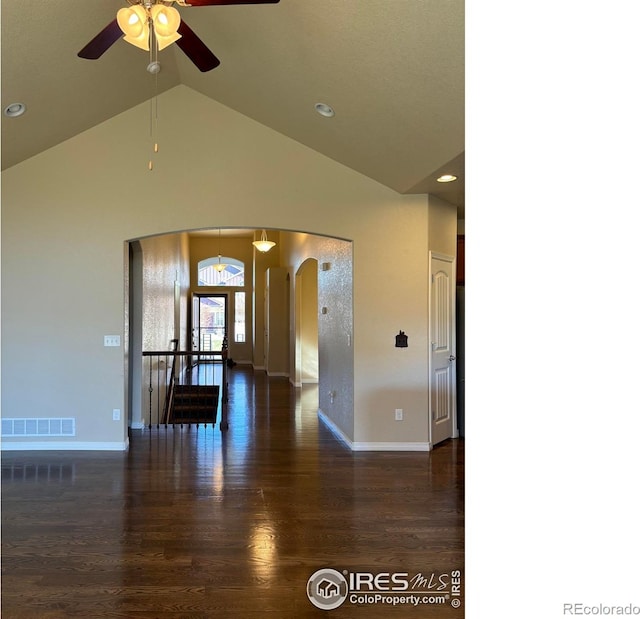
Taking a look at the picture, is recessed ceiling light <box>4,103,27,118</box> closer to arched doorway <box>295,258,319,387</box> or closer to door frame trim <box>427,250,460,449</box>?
door frame trim <box>427,250,460,449</box>

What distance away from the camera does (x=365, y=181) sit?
509 cm

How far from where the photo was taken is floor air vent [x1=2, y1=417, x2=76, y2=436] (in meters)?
4.89

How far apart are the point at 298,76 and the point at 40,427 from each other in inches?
177

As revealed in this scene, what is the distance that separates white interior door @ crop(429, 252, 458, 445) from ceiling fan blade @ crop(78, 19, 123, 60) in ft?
11.8

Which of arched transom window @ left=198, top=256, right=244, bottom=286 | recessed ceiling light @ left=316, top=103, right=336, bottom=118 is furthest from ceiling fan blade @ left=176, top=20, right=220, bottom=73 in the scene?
arched transom window @ left=198, top=256, right=244, bottom=286

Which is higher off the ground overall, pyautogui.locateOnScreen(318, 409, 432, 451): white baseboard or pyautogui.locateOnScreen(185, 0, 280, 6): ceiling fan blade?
pyautogui.locateOnScreen(185, 0, 280, 6): ceiling fan blade

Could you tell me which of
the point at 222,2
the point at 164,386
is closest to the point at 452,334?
the point at 222,2

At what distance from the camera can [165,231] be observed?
5047 mm

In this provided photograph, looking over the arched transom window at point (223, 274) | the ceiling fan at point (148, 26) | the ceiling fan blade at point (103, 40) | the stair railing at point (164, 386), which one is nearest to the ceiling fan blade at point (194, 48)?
the ceiling fan at point (148, 26)

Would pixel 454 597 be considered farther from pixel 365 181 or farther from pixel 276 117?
pixel 276 117

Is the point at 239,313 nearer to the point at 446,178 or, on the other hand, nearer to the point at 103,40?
the point at 446,178

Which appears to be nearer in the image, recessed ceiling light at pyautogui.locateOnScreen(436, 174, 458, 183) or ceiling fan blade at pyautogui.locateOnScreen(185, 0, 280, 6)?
ceiling fan blade at pyautogui.locateOnScreen(185, 0, 280, 6)

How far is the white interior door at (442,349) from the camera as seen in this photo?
5152 mm

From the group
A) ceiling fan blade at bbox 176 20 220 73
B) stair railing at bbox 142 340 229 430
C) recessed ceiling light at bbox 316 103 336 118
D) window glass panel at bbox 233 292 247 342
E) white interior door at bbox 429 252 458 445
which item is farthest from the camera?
window glass panel at bbox 233 292 247 342
